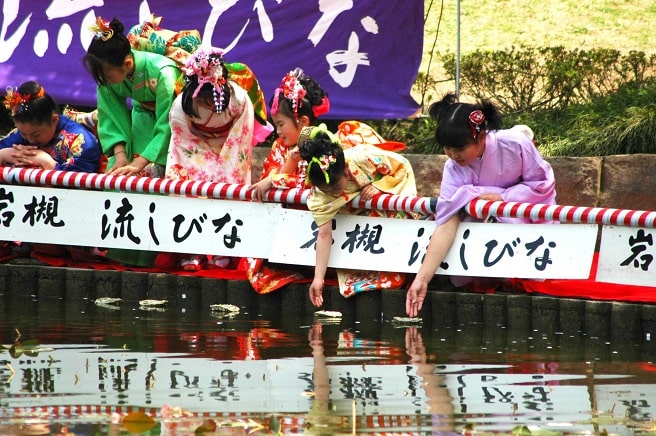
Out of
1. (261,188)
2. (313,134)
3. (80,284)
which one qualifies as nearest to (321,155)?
(313,134)

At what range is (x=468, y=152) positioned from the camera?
7.07 metres

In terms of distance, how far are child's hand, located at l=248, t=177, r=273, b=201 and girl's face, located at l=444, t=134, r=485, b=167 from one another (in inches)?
50.6

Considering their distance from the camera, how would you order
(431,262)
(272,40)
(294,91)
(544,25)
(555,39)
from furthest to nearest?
(544,25) < (555,39) < (272,40) < (294,91) < (431,262)

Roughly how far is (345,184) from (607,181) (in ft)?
9.00

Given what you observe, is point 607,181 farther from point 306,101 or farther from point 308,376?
point 308,376

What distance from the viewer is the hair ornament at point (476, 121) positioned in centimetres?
700

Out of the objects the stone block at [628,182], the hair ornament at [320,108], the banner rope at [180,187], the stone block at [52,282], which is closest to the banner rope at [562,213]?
the banner rope at [180,187]

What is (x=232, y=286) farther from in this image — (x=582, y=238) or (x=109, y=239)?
(x=582, y=238)

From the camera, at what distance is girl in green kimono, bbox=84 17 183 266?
8.28 meters

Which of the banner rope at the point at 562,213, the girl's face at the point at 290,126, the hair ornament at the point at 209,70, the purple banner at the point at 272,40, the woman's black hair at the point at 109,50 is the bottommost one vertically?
the banner rope at the point at 562,213

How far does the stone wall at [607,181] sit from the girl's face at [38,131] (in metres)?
3.75

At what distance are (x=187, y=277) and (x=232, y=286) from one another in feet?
1.09

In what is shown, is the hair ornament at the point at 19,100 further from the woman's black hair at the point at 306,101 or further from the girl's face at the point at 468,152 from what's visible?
the girl's face at the point at 468,152

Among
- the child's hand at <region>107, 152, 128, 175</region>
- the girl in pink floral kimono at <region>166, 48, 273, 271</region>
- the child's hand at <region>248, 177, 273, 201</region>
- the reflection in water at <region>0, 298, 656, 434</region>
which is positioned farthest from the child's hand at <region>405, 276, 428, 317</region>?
the child's hand at <region>107, 152, 128, 175</region>
